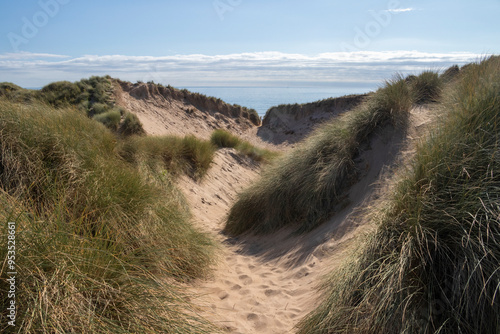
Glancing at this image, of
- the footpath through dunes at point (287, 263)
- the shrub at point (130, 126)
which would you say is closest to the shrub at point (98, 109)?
the shrub at point (130, 126)

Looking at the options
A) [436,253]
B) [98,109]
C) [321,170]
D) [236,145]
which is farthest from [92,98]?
[436,253]

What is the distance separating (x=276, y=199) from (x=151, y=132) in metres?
8.37

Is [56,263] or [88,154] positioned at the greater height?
[88,154]

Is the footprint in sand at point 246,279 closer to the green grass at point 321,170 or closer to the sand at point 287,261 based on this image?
the sand at point 287,261

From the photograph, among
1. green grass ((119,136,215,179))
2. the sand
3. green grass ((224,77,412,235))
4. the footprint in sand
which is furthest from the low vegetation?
the footprint in sand

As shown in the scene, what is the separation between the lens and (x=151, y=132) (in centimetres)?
1394

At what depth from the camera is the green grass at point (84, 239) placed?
7.83ft

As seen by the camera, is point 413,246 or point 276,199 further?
point 276,199

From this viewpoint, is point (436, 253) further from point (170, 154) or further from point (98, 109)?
point (98, 109)

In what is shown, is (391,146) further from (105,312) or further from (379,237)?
(105,312)

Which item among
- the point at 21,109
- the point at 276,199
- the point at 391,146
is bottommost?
the point at 276,199

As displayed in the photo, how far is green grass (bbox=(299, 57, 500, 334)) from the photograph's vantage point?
266cm

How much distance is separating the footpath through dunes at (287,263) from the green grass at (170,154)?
218cm

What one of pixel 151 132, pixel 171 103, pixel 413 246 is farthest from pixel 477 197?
pixel 171 103
